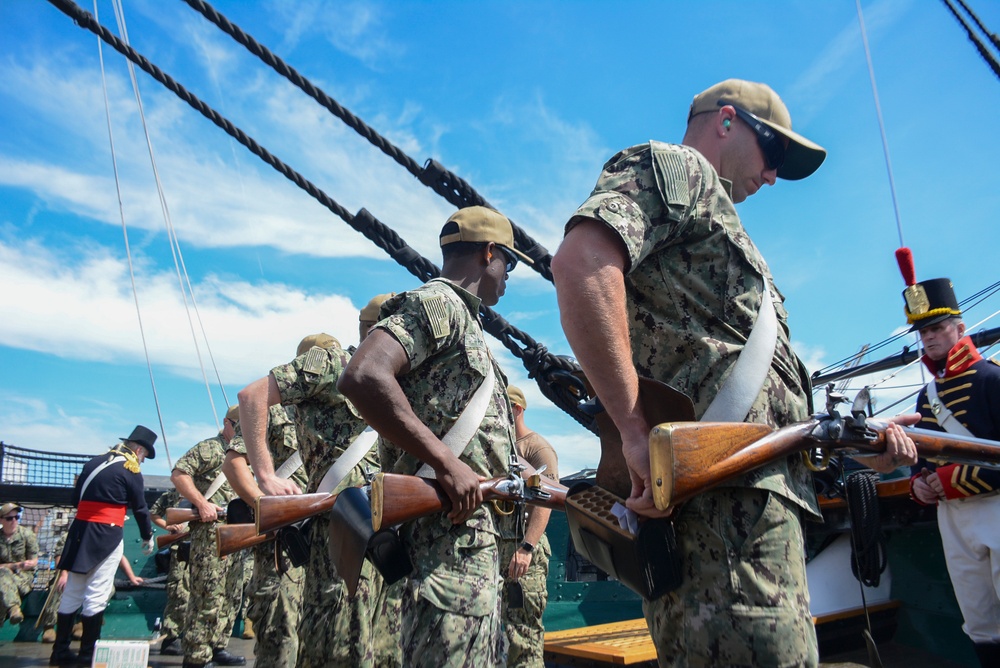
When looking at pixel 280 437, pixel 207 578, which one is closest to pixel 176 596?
pixel 207 578

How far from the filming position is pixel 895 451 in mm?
2164

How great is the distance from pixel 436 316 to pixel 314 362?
1500mm

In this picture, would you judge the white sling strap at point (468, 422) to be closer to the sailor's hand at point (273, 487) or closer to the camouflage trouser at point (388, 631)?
the camouflage trouser at point (388, 631)

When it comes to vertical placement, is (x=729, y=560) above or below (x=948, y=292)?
below

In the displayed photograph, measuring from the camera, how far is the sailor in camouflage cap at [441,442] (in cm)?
270

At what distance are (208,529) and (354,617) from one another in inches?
224

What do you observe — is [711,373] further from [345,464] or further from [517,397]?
[517,397]

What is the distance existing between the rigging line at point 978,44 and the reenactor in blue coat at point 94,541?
1136cm

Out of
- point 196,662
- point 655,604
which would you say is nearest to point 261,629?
point 655,604

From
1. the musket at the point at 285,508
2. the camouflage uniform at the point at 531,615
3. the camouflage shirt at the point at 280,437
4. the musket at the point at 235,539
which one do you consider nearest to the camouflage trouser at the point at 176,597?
the camouflage shirt at the point at 280,437

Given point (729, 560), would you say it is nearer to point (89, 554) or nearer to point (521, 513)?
point (521, 513)

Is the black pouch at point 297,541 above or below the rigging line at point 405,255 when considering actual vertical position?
below

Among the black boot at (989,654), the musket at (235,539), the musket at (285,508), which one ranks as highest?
the musket at (285,508)

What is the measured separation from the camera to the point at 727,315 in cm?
206
